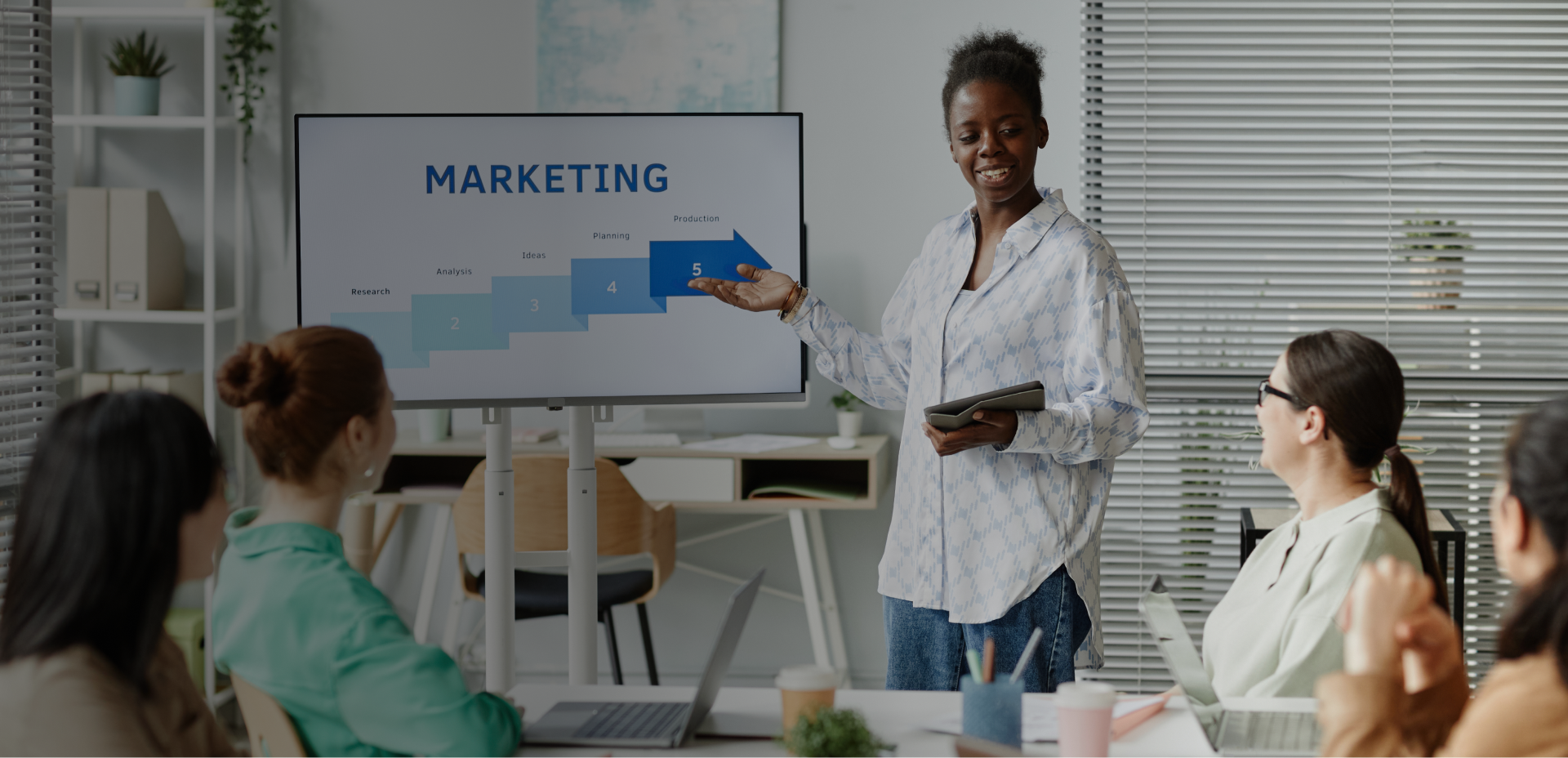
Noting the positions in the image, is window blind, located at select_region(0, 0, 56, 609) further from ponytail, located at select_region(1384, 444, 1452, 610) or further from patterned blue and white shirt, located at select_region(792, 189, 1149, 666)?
ponytail, located at select_region(1384, 444, 1452, 610)

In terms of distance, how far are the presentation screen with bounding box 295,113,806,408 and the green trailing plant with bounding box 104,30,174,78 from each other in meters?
1.63

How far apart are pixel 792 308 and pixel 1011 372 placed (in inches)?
17.9

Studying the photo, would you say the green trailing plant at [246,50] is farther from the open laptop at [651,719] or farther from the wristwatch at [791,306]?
the open laptop at [651,719]

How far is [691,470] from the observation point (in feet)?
10.6

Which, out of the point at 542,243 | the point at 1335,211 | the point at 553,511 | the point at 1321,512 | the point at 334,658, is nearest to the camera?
the point at 334,658

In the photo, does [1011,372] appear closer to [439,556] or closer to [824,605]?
[824,605]

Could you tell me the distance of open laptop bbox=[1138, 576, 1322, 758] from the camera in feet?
4.01

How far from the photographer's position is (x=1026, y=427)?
5.48 ft

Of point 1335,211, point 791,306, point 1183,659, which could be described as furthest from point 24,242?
point 1335,211

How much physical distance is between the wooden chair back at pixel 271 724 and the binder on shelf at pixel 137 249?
2.64 m

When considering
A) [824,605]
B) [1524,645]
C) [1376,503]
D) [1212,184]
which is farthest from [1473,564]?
[1524,645]

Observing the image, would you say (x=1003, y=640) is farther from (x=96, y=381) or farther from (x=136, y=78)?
(x=136, y=78)

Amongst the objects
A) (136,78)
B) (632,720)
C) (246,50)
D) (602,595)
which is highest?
(246,50)

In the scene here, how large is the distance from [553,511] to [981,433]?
1510 mm
